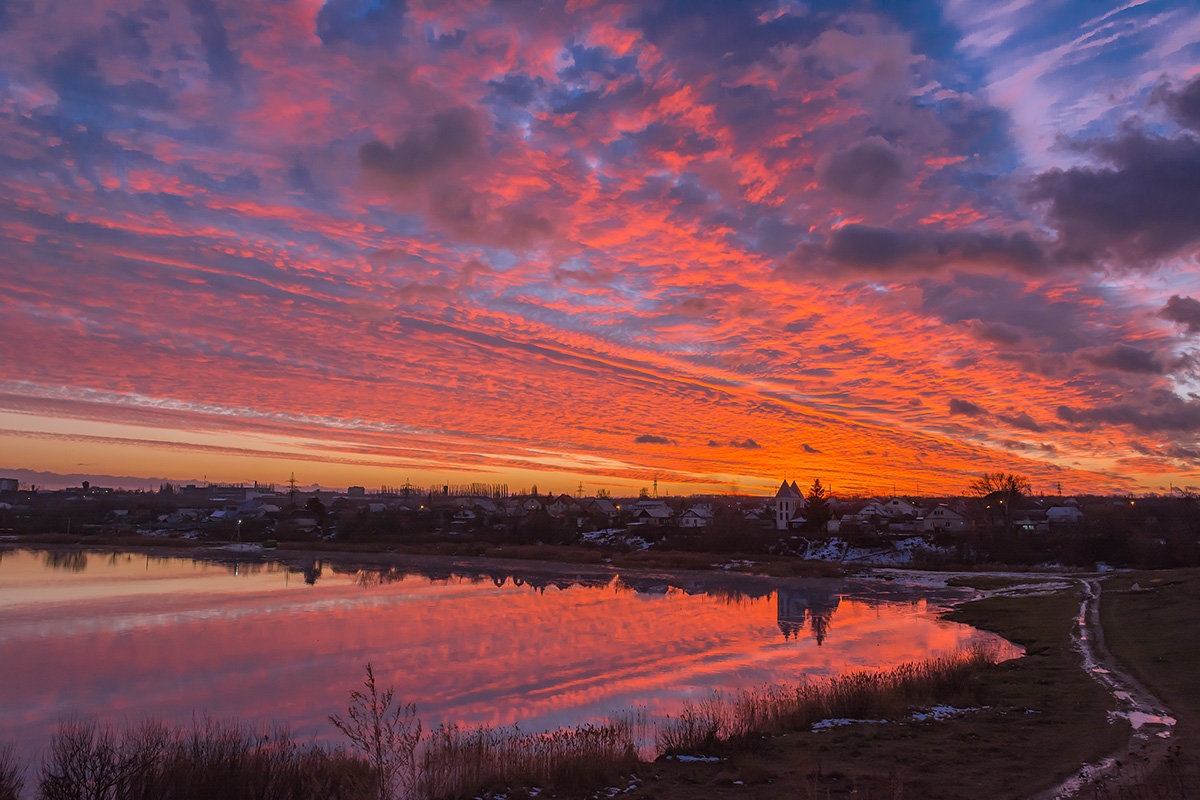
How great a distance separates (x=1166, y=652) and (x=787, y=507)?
3818 inches

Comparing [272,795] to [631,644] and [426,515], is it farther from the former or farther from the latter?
[426,515]

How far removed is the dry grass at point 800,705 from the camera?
48.4 feet

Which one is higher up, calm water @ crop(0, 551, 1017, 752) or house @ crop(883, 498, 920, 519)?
house @ crop(883, 498, 920, 519)

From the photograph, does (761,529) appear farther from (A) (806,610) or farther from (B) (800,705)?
(B) (800,705)

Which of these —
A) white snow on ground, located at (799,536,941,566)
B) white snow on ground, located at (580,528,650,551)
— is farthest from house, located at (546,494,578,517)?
white snow on ground, located at (799,536,941,566)

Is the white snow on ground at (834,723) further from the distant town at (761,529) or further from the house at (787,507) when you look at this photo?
the house at (787,507)

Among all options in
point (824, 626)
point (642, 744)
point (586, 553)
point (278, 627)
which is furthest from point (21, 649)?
point (586, 553)

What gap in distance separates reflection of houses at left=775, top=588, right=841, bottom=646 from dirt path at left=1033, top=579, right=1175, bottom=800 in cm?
1215

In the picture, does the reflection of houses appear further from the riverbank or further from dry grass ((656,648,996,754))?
the riverbank

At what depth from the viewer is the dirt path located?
1055 cm

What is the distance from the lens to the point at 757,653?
29031 millimetres

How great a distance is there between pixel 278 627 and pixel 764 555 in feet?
201

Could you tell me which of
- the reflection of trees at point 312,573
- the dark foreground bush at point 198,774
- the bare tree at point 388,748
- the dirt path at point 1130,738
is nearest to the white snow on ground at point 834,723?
the dirt path at point 1130,738

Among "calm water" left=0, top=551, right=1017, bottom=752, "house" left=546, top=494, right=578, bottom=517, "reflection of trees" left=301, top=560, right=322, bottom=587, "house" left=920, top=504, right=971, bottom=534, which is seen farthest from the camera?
"house" left=546, top=494, right=578, bottom=517
